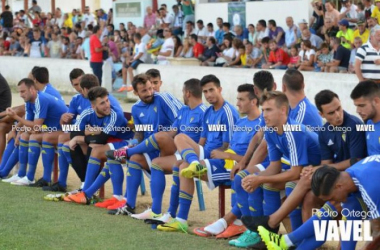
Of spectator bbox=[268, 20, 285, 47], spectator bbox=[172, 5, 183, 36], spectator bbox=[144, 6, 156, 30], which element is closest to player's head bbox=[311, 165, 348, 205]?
spectator bbox=[268, 20, 285, 47]

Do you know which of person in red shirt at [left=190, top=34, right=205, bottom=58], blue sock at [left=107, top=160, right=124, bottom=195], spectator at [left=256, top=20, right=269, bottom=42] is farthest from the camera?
person in red shirt at [left=190, top=34, right=205, bottom=58]

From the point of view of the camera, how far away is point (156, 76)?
1036 centimetres

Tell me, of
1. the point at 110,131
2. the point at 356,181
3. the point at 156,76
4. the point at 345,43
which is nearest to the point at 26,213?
the point at 110,131

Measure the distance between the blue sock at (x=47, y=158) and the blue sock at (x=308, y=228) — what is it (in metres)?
5.10

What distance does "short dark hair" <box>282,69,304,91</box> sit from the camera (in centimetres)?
812

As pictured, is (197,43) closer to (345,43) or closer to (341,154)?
(345,43)

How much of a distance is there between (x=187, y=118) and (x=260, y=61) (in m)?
11.0

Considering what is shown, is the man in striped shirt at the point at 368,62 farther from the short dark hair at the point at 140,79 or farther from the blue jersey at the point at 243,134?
the blue jersey at the point at 243,134

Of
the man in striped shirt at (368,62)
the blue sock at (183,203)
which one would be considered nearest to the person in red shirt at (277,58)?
the man in striped shirt at (368,62)

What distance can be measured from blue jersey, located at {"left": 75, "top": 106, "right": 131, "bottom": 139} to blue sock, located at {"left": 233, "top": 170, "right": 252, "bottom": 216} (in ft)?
8.93

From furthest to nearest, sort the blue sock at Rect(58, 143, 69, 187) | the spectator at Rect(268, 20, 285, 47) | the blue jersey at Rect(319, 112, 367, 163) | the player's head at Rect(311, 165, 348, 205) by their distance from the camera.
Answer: the spectator at Rect(268, 20, 285, 47), the blue sock at Rect(58, 143, 69, 187), the blue jersey at Rect(319, 112, 367, 163), the player's head at Rect(311, 165, 348, 205)

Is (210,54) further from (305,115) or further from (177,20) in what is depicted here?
A: (305,115)

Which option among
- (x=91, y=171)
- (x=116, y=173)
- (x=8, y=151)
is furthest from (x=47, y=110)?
(x=116, y=173)

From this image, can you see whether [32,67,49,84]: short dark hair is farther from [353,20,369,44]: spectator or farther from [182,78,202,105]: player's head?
[353,20,369,44]: spectator
